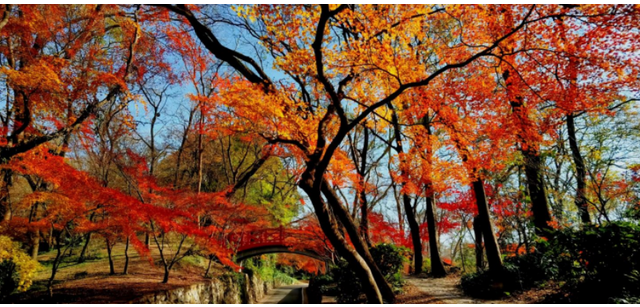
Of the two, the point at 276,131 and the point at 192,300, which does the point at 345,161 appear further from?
the point at 192,300

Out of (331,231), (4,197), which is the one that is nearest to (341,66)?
(331,231)

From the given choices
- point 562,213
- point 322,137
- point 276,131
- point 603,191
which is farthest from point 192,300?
point 603,191

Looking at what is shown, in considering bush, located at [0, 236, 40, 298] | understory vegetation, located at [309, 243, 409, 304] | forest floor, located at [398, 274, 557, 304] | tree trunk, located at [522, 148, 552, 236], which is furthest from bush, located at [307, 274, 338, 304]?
bush, located at [0, 236, 40, 298]

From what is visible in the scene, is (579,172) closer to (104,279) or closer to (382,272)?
(382,272)

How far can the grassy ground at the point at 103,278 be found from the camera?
7.48m

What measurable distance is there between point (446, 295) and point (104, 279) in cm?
954

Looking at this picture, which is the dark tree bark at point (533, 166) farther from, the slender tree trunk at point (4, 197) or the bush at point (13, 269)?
the slender tree trunk at point (4, 197)

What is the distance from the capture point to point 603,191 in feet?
33.4

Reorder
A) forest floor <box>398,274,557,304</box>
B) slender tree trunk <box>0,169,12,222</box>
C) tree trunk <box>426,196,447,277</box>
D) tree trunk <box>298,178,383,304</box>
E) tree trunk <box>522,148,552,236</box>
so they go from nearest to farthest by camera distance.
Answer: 1. tree trunk <box>298,178,383,304</box>
2. forest floor <box>398,274,557,304</box>
3. tree trunk <box>522,148,552,236</box>
4. slender tree trunk <box>0,169,12,222</box>
5. tree trunk <box>426,196,447,277</box>

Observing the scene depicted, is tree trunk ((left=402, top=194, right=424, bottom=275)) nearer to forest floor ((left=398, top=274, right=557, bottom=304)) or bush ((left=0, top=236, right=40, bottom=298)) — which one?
forest floor ((left=398, top=274, right=557, bottom=304))

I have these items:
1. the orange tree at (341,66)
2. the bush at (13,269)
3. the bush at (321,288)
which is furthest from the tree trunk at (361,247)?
the bush at (13,269)

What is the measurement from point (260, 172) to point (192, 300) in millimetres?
10470

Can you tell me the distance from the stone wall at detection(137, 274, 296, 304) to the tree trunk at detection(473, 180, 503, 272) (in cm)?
850

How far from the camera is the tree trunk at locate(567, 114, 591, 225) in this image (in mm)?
9516
